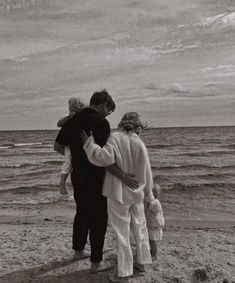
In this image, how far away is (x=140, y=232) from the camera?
3.78 m

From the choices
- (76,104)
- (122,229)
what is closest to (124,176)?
(122,229)

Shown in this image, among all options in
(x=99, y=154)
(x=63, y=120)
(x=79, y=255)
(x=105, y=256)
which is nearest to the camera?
(x=99, y=154)

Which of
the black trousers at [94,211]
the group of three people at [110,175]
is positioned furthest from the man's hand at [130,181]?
the black trousers at [94,211]

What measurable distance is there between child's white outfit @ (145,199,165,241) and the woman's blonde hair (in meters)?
0.85

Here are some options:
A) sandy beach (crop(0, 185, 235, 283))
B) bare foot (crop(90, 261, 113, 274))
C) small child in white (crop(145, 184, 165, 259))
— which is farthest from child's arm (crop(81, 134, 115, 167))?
sandy beach (crop(0, 185, 235, 283))

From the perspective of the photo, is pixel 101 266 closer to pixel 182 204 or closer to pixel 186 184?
pixel 182 204

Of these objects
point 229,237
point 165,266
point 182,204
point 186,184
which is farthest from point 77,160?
point 186,184

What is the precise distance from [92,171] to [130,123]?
0.59 m

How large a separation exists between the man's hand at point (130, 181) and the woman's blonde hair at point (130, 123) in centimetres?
42

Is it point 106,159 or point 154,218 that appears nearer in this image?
point 106,159

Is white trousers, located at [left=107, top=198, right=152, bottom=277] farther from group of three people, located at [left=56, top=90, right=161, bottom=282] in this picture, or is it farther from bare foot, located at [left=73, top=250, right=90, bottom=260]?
bare foot, located at [left=73, top=250, right=90, bottom=260]

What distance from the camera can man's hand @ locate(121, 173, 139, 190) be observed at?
361 centimetres

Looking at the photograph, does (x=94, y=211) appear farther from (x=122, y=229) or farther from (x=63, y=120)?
(x=63, y=120)

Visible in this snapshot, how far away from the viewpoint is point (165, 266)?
169 inches
